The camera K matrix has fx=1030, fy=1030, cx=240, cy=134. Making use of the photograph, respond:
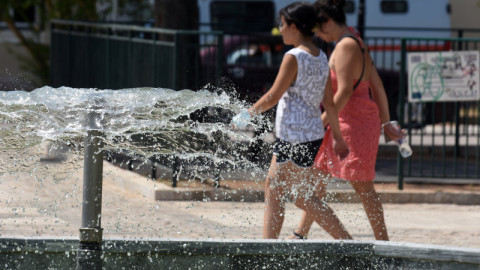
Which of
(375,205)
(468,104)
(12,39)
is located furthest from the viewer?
(12,39)

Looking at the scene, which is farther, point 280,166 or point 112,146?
point 280,166

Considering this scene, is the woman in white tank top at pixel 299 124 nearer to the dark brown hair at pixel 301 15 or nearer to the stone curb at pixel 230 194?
the dark brown hair at pixel 301 15

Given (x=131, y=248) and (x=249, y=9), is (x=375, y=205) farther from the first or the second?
(x=249, y=9)

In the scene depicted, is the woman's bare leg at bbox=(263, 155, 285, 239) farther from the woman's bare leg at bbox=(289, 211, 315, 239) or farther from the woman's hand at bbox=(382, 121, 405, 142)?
the woman's hand at bbox=(382, 121, 405, 142)

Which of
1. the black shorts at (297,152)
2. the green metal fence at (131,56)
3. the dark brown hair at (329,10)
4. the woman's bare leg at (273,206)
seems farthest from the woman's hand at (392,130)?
the green metal fence at (131,56)

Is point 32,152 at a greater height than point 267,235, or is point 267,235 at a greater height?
point 32,152

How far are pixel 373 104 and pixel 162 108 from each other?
2315 mm

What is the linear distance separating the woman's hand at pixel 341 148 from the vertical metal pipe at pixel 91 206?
2538mm

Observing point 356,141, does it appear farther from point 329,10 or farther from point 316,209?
point 329,10

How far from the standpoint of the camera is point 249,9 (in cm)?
2239

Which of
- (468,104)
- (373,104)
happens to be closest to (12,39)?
(468,104)

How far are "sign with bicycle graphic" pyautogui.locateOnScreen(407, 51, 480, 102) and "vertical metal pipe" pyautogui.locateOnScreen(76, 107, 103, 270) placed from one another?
694 centimetres

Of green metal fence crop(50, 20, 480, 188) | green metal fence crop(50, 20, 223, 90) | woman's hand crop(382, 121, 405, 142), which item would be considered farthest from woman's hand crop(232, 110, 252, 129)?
green metal fence crop(50, 20, 223, 90)

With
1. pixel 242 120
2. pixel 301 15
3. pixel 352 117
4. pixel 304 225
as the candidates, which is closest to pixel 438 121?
pixel 352 117
